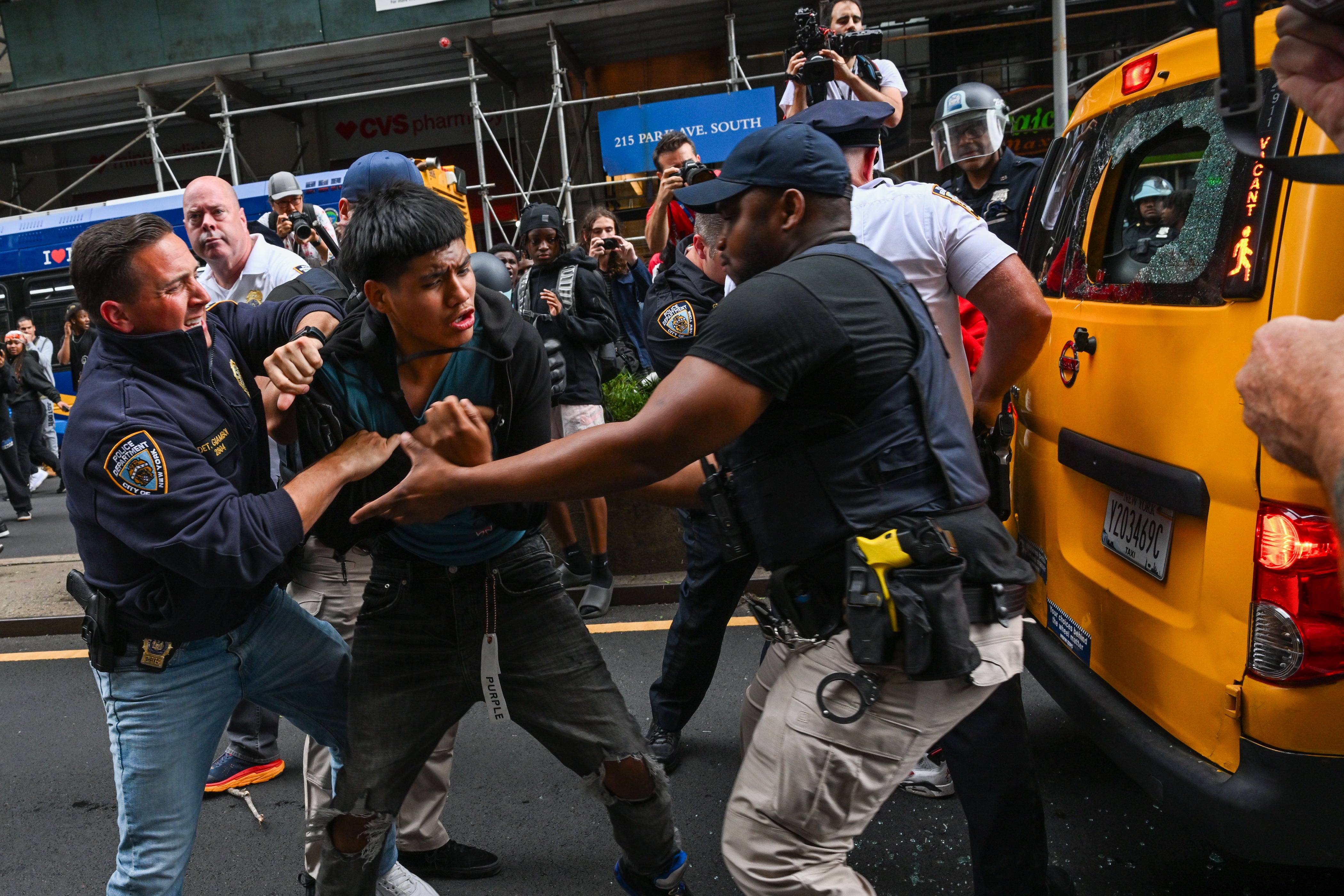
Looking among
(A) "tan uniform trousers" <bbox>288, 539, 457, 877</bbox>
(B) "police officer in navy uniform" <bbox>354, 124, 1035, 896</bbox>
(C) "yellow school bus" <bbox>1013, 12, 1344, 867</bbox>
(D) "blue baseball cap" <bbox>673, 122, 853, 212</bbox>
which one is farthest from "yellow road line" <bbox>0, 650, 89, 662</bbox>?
(C) "yellow school bus" <bbox>1013, 12, 1344, 867</bbox>

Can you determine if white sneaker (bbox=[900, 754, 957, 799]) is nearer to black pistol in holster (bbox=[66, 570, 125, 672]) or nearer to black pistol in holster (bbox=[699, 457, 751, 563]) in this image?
black pistol in holster (bbox=[699, 457, 751, 563])

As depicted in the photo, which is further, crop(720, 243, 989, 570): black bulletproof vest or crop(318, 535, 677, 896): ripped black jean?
crop(318, 535, 677, 896): ripped black jean

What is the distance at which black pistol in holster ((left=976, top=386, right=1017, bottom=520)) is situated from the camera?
119 inches

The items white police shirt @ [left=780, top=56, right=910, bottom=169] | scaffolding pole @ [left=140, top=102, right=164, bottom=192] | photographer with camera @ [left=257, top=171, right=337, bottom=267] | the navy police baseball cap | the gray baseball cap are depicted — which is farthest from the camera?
scaffolding pole @ [left=140, top=102, right=164, bottom=192]

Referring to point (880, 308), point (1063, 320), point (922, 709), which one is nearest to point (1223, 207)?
point (1063, 320)

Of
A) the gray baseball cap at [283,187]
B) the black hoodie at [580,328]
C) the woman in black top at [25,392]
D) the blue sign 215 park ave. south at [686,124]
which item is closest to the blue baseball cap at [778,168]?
the black hoodie at [580,328]

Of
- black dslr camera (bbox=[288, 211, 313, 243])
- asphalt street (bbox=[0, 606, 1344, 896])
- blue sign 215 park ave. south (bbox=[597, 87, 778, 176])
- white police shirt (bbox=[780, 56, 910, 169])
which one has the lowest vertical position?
asphalt street (bbox=[0, 606, 1344, 896])

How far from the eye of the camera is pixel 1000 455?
10.2 feet

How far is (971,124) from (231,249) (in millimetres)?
3265

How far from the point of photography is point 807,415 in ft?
6.23

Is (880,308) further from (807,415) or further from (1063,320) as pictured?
(1063,320)

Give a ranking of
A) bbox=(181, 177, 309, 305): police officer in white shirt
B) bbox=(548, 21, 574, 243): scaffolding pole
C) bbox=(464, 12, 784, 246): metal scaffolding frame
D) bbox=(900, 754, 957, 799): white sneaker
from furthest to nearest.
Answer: bbox=(548, 21, 574, 243): scaffolding pole → bbox=(464, 12, 784, 246): metal scaffolding frame → bbox=(181, 177, 309, 305): police officer in white shirt → bbox=(900, 754, 957, 799): white sneaker

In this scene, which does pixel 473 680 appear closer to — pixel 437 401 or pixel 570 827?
pixel 437 401

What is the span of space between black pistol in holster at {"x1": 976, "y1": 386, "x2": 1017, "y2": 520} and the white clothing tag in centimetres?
152
